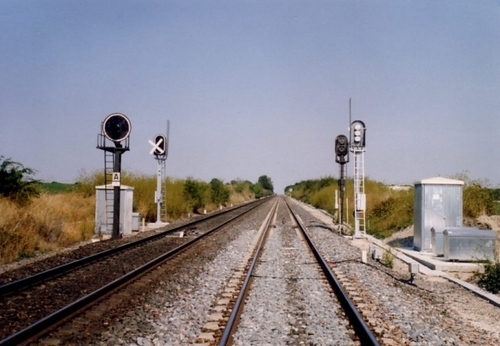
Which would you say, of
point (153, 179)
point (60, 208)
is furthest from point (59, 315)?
point (153, 179)

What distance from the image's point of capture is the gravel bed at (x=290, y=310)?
19.3 feet

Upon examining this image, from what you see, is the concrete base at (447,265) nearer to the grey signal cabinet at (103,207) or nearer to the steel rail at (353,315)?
the steel rail at (353,315)

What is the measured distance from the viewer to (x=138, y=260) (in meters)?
11.7

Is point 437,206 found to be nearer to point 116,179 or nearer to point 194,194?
point 116,179

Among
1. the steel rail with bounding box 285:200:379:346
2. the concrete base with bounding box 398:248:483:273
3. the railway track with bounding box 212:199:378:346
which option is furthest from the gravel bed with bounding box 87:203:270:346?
the concrete base with bounding box 398:248:483:273

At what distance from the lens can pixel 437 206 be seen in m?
14.4

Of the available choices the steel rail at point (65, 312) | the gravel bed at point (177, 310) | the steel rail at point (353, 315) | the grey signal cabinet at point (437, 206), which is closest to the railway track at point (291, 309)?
the steel rail at point (353, 315)

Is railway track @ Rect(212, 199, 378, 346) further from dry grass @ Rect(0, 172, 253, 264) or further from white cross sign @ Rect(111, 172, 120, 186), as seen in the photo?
dry grass @ Rect(0, 172, 253, 264)

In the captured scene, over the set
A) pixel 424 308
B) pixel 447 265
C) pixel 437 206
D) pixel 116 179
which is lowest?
pixel 424 308

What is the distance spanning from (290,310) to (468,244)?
22.0ft

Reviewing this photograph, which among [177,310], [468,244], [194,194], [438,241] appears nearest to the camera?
[177,310]

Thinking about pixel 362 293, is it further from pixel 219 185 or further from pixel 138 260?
pixel 219 185

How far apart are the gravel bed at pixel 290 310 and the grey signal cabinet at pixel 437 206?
14.3 feet

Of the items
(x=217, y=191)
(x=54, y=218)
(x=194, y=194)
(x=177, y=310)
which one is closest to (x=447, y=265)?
(x=177, y=310)
